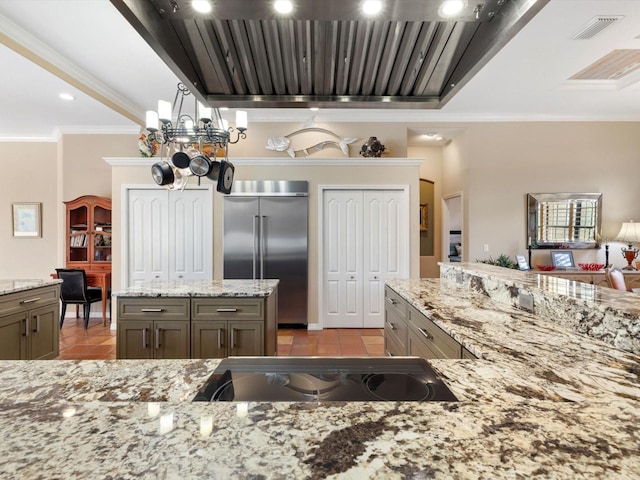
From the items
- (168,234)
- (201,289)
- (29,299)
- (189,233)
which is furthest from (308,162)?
(29,299)

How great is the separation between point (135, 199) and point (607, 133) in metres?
7.18

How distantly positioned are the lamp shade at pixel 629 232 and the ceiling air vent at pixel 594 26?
2.99 m

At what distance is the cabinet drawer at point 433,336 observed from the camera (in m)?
1.54

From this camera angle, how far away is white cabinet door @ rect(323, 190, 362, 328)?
184 inches

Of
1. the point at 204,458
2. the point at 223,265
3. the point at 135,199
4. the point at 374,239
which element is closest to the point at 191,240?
the point at 223,265

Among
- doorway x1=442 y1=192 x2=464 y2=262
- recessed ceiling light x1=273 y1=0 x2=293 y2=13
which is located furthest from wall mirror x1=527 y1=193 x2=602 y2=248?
recessed ceiling light x1=273 y1=0 x2=293 y2=13

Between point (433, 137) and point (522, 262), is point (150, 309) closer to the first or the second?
point (522, 262)

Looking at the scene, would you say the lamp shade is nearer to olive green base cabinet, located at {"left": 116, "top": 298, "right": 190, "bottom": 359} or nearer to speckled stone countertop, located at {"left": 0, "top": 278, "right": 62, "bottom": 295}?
olive green base cabinet, located at {"left": 116, "top": 298, "right": 190, "bottom": 359}

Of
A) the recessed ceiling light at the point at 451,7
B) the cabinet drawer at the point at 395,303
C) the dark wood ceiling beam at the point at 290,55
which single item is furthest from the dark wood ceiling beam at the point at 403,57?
the cabinet drawer at the point at 395,303

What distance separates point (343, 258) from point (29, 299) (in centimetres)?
344

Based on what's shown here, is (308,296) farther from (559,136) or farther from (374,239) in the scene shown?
(559,136)

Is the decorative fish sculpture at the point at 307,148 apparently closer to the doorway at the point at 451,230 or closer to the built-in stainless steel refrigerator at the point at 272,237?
the built-in stainless steel refrigerator at the point at 272,237

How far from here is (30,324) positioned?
289 centimetres

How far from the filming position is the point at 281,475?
51 centimetres
